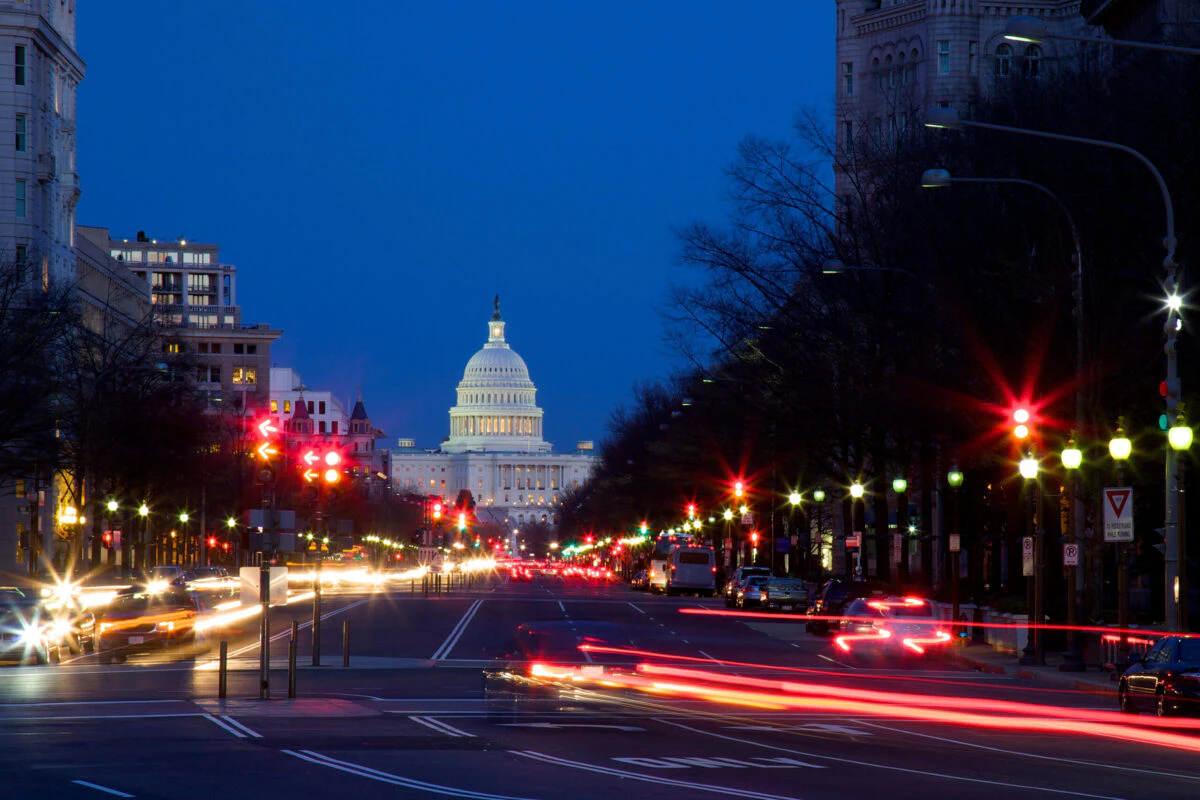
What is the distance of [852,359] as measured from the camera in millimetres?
56625

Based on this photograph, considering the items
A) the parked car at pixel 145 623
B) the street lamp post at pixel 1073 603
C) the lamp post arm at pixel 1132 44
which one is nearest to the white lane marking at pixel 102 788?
the lamp post arm at pixel 1132 44

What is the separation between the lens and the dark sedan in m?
23.3

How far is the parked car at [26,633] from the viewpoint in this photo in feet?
113

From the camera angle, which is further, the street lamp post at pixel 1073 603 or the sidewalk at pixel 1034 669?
the street lamp post at pixel 1073 603

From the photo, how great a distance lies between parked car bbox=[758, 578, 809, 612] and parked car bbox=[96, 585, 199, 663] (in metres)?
33.8

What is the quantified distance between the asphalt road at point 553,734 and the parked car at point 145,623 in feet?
6.71

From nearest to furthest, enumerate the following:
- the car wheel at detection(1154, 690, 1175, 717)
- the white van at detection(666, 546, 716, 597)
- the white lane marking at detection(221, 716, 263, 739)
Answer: the white lane marking at detection(221, 716, 263, 739) → the car wheel at detection(1154, 690, 1175, 717) → the white van at detection(666, 546, 716, 597)

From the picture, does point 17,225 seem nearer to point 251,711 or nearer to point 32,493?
point 32,493

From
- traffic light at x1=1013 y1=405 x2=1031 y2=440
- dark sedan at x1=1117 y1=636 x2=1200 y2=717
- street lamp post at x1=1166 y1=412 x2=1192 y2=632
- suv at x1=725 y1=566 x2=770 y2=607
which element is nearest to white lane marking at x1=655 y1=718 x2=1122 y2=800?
dark sedan at x1=1117 y1=636 x2=1200 y2=717

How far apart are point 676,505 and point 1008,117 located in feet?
259

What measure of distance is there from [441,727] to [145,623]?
1888 cm

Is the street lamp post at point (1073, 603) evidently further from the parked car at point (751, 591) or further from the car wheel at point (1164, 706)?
the parked car at point (751, 591)

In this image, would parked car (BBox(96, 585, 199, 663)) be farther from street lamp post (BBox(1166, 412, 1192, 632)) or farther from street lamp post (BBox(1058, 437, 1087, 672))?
street lamp post (BBox(1166, 412, 1192, 632))

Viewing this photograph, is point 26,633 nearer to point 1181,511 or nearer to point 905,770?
point 1181,511
